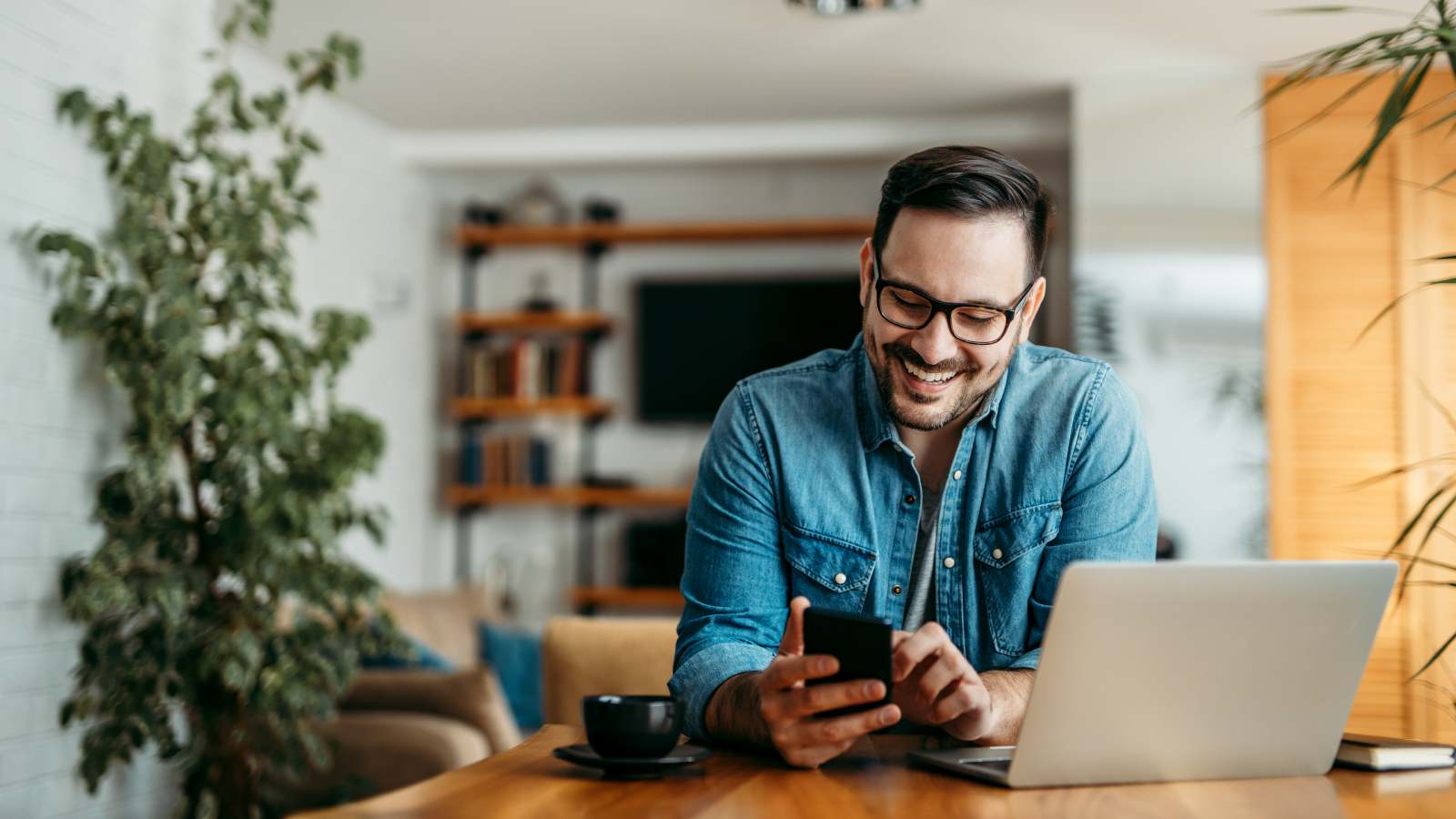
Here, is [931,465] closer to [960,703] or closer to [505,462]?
[960,703]

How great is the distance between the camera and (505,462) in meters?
5.82

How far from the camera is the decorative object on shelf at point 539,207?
5.84 meters

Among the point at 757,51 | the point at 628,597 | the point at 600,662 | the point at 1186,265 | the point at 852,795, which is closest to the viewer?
the point at 852,795

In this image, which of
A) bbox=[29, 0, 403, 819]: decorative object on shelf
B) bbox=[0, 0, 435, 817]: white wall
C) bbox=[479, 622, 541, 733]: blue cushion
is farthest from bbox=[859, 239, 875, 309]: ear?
bbox=[479, 622, 541, 733]: blue cushion

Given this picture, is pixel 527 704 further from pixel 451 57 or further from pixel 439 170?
pixel 439 170

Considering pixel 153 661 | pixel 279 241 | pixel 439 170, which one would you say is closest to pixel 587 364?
pixel 439 170

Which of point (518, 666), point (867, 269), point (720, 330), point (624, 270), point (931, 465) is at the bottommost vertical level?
point (518, 666)

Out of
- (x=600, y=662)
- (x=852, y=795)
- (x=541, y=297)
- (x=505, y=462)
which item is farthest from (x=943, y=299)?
(x=541, y=297)

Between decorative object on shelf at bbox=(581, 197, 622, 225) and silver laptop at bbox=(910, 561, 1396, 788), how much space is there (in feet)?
15.9

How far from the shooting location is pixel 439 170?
5.96m

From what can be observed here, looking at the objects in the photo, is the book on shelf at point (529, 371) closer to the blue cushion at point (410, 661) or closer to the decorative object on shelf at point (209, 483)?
the blue cushion at point (410, 661)

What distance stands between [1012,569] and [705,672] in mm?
369

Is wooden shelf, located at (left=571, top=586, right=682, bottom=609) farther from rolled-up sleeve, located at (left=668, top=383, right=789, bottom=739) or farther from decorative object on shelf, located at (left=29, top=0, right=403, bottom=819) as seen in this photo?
rolled-up sleeve, located at (left=668, top=383, right=789, bottom=739)

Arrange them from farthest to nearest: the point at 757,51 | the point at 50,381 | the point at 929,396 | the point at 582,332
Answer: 1. the point at 582,332
2. the point at 757,51
3. the point at 50,381
4. the point at 929,396
